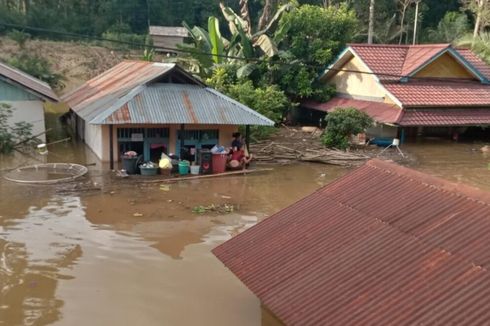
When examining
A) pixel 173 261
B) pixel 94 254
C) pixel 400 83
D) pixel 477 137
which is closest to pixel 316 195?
pixel 173 261

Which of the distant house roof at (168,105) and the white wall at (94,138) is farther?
the white wall at (94,138)

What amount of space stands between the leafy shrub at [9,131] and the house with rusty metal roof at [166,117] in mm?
3203

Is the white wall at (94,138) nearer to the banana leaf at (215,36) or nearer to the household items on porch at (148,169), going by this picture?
the household items on porch at (148,169)

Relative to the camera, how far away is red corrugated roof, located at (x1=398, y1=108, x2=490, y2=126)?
24.9 meters

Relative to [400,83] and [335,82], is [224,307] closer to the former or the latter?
[400,83]

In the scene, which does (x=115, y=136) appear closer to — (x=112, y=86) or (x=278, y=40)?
(x=112, y=86)

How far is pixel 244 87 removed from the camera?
26.0 meters

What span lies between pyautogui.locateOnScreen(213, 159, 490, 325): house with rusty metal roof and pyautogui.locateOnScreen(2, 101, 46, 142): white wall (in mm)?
17567

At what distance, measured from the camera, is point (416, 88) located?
2669 centimetres

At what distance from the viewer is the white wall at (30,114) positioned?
886 inches

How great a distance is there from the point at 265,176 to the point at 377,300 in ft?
44.6

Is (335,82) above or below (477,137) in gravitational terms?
above

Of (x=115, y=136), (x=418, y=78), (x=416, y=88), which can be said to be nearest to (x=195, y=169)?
(x=115, y=136)

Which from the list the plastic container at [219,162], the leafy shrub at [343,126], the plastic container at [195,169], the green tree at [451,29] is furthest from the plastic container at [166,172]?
the green tree at [451,29]
